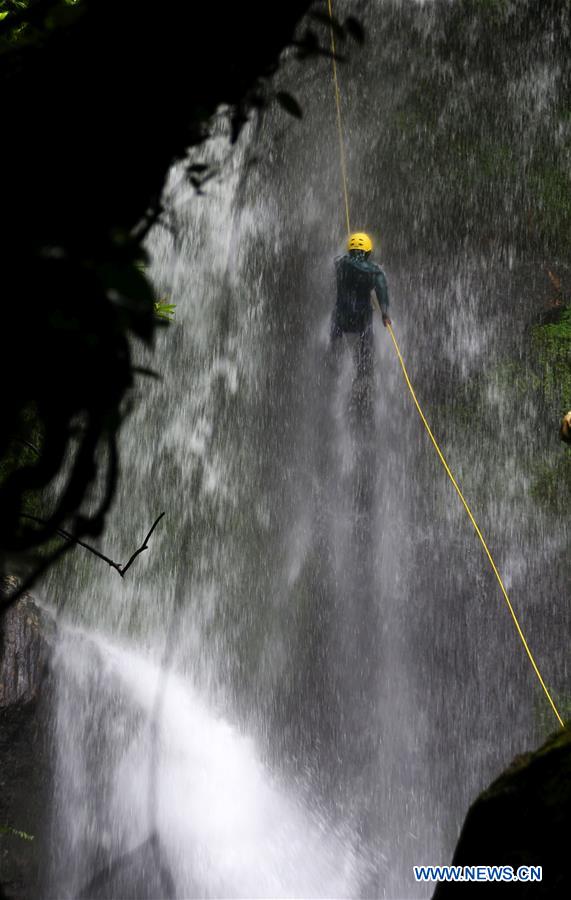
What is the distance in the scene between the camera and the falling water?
6461 millimetres

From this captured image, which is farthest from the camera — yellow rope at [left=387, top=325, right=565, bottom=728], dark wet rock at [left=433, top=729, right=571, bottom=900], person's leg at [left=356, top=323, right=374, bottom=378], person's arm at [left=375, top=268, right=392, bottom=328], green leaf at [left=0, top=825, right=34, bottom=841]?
A: person's leg at [left=356, top=323, right=374, bottom=378]

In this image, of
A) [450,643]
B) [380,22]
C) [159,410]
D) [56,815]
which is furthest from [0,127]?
[380,22]

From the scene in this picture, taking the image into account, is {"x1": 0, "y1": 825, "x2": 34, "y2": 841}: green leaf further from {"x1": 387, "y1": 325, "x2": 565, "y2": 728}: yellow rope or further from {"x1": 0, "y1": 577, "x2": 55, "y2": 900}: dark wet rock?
{"x1": 387, "y1": 325, "x2": 565, "y2": 728}: yellow rope

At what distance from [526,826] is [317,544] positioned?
197 inches

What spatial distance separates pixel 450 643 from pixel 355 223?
14.3 feet

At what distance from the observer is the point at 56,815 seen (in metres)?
6.10

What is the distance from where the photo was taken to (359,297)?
294 inches

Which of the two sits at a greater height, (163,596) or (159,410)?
(159,410)

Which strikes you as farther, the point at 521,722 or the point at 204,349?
the point at 204,349

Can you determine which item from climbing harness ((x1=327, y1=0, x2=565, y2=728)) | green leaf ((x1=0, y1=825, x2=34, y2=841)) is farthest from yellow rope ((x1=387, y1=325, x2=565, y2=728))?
green leaf ((x1=0, y1=825, x2=34, y2=841))

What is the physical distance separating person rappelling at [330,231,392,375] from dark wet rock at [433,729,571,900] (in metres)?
Answer: 4.19

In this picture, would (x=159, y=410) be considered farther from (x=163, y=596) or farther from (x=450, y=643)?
(x=450, y=643)

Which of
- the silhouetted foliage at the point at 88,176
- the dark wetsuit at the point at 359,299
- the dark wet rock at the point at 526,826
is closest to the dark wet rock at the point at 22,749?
the dark wet rock at the point at 526,826

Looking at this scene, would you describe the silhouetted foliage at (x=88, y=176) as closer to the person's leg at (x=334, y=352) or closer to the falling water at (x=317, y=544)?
the falling water at (x=317, y=544)
